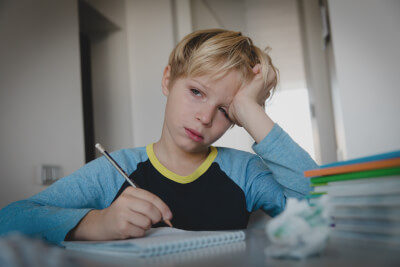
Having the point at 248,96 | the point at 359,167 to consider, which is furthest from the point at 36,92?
the point at 359,167

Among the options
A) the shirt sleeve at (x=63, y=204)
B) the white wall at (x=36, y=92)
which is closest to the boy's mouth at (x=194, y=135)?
the shirt sleeve at (x=63, y=204)

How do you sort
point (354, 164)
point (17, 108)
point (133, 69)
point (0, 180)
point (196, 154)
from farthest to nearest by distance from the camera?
point (133, 69) → point (17, 108) → point (0, 180) → point (196, 154) → point (354, 164)

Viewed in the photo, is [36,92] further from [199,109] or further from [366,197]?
[366,197]

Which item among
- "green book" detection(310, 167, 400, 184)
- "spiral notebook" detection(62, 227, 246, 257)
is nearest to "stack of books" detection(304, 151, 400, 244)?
"green book" detection(310, 167, 400, 184)

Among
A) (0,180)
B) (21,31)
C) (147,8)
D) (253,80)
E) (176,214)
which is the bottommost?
(176,214)

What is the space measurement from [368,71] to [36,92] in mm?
1469

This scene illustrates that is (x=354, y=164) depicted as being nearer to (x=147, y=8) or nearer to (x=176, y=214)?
(x=176, y=214)

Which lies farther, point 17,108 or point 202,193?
point 17,108

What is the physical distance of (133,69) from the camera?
2.54 metres

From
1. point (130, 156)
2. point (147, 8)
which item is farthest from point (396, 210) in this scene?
point (147, 8)

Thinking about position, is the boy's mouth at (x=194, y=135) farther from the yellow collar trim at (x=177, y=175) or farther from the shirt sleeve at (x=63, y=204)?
the shirt sleeve at (x=63, y=204)

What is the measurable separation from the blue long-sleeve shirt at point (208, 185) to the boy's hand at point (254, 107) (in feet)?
0.13

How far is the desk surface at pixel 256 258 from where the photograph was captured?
12.2 inches

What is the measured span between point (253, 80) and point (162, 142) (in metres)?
0.35
